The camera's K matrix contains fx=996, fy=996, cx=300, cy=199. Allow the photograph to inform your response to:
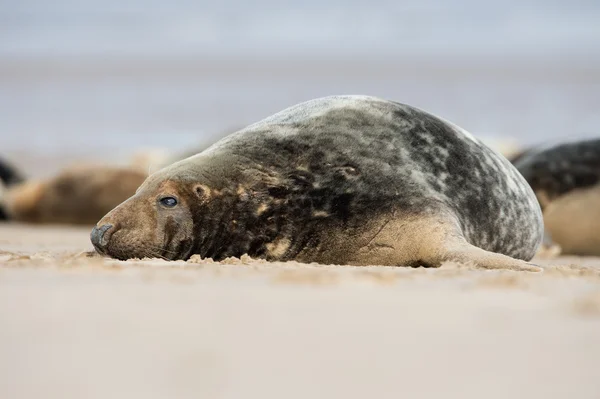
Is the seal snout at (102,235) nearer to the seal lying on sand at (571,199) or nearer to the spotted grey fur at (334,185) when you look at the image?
the spotted grey fur at (334,185)

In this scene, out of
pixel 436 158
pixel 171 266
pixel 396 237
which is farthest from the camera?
pixel 436 158

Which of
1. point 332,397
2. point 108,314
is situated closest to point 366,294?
point 108,314

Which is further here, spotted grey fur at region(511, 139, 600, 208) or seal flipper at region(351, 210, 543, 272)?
spotted grey fur at region(511, 139, 600, 208)

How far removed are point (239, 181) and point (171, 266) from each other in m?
0.88

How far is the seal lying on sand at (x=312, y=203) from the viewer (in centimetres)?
458

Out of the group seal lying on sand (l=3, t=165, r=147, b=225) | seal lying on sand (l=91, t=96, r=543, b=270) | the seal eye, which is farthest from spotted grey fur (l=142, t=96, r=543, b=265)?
seal lying on sand (l=3, t=165, r=147, b=225)

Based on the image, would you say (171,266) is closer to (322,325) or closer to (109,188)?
(322,325)

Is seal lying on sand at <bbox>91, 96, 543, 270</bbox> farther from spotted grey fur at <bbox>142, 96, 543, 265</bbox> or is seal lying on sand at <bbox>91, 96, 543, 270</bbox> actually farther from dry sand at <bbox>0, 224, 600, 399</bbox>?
dry sand at <bbox>0, 224, 600, 399</bbox>

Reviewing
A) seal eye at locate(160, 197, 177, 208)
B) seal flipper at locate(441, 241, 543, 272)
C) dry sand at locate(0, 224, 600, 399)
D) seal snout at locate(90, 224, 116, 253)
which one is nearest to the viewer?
dry sand at locate(0, 224, 600, 399)

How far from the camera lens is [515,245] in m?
5.29

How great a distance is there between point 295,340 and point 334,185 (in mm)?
2601

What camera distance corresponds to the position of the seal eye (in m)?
4.62

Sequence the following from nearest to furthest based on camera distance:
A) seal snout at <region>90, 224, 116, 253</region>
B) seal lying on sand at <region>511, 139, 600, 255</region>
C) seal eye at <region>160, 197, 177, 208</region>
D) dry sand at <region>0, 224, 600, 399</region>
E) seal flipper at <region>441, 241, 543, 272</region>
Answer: dry sand at <region>0, 224, 600, 399</region> < seal flipper at <region>441, 241, 543, 272</region> < seal snout at <region>90, 224, 116, 253</region> < seal eye at <region>160, 197, 177, 208</region> < seal lying on sand at <region>511, 139, 600, 255</region>

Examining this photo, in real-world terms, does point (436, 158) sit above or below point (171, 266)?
above
